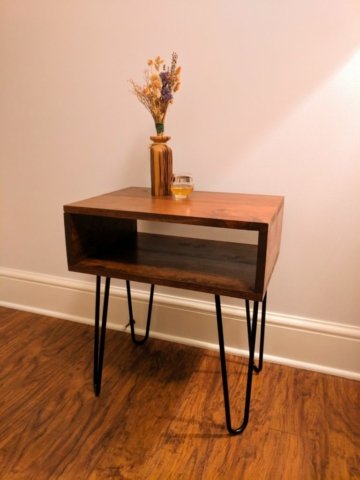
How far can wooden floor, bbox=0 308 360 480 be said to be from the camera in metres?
1.01

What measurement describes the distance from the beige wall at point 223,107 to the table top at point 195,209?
0.72ft

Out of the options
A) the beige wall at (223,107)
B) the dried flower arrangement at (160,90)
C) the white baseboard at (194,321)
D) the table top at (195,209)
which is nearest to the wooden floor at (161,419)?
the white baseboard at (194,321)

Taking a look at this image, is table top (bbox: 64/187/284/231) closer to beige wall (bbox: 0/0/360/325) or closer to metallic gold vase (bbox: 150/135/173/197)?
metallic gold vase (bbox: 150/135/173/197)

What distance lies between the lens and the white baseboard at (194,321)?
138cm

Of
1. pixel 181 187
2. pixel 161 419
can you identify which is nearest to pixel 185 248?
pixel 181 187

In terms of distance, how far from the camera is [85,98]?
1.48 m

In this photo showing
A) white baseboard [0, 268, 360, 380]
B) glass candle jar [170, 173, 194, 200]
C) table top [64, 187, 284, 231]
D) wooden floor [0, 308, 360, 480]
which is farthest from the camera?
white baseboard [0, 268, 360, 380]

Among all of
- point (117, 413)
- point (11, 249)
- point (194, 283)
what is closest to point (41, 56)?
point (11, 249)

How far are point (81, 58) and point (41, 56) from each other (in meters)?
0.21

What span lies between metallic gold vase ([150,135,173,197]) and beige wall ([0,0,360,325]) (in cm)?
24

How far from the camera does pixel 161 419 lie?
1183mm

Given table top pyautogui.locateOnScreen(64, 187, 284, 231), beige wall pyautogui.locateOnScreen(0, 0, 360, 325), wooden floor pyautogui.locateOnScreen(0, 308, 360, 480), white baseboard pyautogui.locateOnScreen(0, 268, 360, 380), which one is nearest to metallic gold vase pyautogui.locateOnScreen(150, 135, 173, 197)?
table top pyautogui.locateOnScreen(64, 187, 284, 231)

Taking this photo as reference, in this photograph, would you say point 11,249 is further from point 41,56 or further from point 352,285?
point 352,285

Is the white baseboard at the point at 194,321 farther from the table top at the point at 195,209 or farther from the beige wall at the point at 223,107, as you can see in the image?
the table top at the point at 195,209
